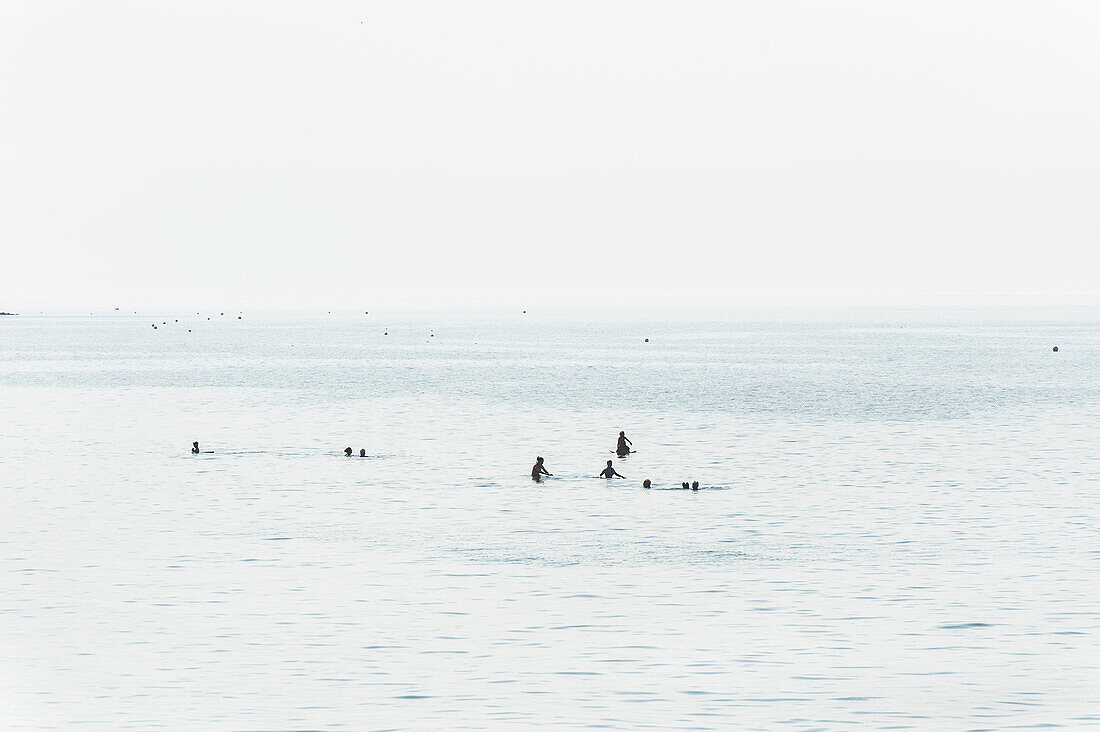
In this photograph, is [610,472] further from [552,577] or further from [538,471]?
[552,577]

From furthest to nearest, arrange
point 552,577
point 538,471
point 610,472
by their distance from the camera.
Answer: point 610,472
point 538,471
point 552,577

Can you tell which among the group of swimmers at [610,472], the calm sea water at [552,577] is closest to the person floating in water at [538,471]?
the group of swimmers at [610,472]

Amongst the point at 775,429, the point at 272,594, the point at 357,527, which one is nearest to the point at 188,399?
the point at 775,429

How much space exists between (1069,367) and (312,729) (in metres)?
149

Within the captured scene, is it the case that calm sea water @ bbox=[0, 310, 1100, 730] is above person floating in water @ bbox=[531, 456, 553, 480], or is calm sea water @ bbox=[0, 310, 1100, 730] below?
below

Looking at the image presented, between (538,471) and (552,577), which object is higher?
(538,471)

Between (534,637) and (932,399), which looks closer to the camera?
(534,637)

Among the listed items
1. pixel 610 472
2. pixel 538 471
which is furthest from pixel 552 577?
pixel 610 472

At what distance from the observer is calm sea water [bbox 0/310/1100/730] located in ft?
94.6

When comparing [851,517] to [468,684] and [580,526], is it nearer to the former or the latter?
[580,526]

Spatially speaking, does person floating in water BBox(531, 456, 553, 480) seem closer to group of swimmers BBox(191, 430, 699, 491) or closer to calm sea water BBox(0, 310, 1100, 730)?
group of swimmers BBox(191, 430, 699, 491)

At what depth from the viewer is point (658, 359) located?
184750 mm

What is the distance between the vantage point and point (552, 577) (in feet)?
134

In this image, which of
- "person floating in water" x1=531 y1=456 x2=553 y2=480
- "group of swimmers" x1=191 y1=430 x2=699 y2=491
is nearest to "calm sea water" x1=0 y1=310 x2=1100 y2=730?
"group of swimmers" x1=191 y1=430 x2=699 y2=491
